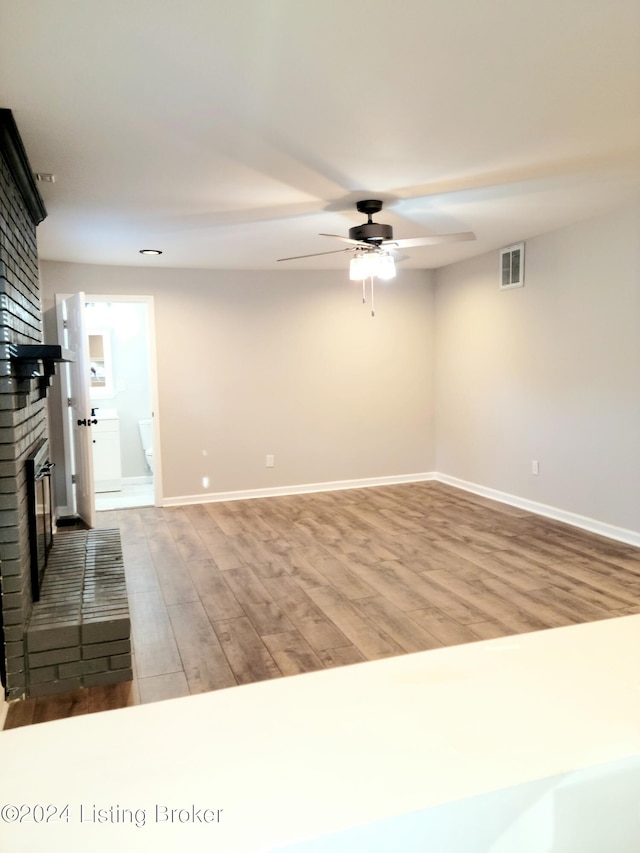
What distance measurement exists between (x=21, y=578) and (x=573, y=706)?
2348 mm

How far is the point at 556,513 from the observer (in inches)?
205

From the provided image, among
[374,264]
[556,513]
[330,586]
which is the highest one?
[374,264]

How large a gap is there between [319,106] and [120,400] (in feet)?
18.1

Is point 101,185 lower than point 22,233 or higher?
higher

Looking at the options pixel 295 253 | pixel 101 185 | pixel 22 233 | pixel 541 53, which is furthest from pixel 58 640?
pixel 295 253

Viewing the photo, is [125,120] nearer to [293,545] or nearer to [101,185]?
[101,185]

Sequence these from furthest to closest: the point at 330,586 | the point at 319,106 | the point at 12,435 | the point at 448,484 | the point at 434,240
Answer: the point at 448,484 → the point at 330,586 → the point at 434,240 → the point at 12,435 → the point at 319,106

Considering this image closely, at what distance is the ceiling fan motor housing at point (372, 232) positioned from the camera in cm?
376

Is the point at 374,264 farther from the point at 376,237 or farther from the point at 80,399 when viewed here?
the point at 80,399

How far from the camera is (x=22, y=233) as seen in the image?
318 cm

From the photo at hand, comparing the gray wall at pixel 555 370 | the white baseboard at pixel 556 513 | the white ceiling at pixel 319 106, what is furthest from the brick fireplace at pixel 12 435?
the white baseboard at pixel 556 513

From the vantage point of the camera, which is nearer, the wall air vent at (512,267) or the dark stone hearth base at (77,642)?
the dark stone hearth base at (77,642)

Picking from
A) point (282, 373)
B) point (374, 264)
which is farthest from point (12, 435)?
point (282, 373)

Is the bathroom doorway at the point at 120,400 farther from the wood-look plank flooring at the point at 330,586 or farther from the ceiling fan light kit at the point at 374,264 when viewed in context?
the ceiling fan light kit at the point at 374,264
